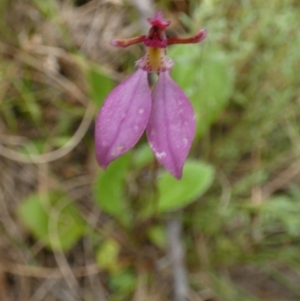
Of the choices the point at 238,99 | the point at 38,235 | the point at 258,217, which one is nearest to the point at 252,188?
the point at 258,217

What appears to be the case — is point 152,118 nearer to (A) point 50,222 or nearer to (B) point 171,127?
(B) point 171,127

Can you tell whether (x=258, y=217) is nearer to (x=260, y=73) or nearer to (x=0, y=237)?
(x=260, y=73)

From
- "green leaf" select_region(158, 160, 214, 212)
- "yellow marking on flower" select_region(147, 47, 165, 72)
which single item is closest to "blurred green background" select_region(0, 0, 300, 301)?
"green leaf" select_region(158, 160, 214, 212)

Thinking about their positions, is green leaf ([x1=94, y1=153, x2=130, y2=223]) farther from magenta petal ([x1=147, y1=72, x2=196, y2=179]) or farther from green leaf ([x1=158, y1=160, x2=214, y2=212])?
magenta petal ([x1=147, y1=72, x2=196, y2=179])

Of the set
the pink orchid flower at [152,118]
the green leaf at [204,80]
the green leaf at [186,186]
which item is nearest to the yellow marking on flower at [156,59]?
the pink orchid flower at [152,118]

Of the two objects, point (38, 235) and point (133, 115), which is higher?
point (133, 115)

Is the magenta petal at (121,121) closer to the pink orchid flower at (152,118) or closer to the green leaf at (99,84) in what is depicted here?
the pink orchid flower at (152,118)
